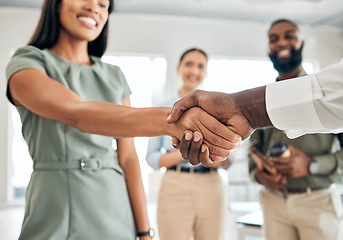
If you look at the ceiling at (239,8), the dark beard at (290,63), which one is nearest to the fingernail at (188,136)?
the dark beard at (290,63)

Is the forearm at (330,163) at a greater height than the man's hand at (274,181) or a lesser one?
greater

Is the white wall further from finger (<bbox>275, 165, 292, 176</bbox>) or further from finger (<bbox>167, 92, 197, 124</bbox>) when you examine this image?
finger (<bbox>167, 92, 197, 124</bbox>)

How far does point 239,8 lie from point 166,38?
1.50 m

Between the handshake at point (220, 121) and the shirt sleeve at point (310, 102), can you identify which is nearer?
the shirt sleeve at point (310, 102)

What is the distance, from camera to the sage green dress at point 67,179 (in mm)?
965

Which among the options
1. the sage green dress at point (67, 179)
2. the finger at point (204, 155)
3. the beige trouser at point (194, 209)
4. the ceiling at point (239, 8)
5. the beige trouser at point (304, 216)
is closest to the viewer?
the sage green dress at point (67, 179)

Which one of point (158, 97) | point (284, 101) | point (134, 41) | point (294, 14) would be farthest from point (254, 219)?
point (294, 14)

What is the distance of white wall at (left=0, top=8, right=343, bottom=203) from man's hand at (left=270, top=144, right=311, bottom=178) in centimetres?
497

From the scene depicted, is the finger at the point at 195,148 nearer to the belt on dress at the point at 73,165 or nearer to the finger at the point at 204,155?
the finger at the point at 204,155

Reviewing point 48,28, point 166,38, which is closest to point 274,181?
point 48,28

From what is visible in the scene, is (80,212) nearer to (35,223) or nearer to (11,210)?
(35,223)

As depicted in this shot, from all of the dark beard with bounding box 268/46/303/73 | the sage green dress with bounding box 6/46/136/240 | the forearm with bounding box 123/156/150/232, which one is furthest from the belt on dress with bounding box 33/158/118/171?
the dark beard with bounding box 268/46/303/73

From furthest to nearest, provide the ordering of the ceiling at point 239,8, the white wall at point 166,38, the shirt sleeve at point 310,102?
1. the white wall at point 166,38
2. the ceiling at point 239,8
3. the shirt sleeve at point 310,102

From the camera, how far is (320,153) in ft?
6.14
